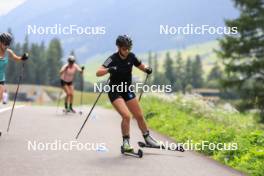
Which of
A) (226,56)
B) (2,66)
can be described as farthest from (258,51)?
(2,66)

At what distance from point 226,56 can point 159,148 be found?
30025 millimetres

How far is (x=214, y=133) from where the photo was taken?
1080 cm

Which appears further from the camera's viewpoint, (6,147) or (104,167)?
(6,147)

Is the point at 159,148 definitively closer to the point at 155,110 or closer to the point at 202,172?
the point at 202,172

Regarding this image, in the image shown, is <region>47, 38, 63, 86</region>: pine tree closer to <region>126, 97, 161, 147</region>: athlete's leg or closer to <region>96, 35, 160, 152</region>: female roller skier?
<region>126, 97, 161, 147</region>: athlete's leg

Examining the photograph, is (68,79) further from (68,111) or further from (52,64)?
(52,64)

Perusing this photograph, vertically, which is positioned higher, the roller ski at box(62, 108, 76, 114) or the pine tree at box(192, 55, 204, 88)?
the pine tree at box(192, 55, 204, 88)

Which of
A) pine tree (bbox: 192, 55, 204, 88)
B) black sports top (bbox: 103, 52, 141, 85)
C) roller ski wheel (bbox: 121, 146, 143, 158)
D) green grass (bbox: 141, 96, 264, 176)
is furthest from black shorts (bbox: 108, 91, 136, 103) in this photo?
pine tree (bbox: 192, 55, 204, 88)

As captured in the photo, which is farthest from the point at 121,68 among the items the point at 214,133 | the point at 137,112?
the point at 214,133

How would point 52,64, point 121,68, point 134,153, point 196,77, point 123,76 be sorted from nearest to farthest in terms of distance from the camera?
point 134,153 < point 121,68 < point 123,76 < point 52,64 < point 196,77

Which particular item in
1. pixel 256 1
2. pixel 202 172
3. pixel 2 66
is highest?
pixel 256 1

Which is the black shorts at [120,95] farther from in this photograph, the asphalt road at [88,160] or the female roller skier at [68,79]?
the female roller skier at [68,79]

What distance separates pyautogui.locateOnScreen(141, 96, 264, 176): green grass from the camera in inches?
331

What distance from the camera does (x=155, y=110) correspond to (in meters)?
18.4
